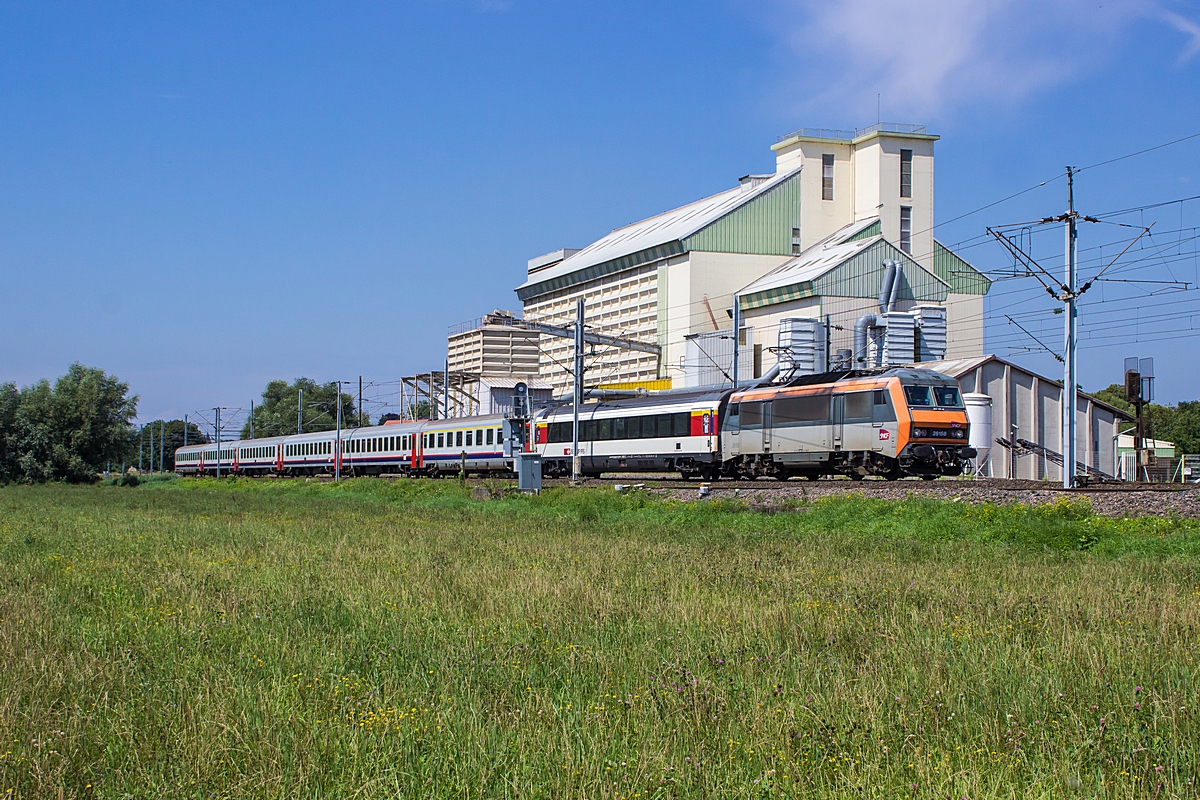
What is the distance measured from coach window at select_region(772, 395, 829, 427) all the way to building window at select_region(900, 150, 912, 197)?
5559 cm

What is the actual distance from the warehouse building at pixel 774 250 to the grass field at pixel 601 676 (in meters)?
61.5

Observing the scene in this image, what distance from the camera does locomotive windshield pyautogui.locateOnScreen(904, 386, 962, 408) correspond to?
29719 millimetres

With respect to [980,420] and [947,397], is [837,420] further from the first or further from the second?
[980,420]

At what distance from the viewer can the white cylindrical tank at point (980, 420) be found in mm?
46406

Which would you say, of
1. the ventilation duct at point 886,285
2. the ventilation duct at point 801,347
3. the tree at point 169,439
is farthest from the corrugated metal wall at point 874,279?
the tree at point 169,439

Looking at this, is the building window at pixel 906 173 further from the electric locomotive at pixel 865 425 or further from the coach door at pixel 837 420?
the coach door at pixel 837 420

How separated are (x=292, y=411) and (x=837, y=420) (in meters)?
124

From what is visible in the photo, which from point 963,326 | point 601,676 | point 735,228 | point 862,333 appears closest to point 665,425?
point 862,333

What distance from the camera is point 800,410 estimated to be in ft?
108

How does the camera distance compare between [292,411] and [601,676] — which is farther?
[292,411]

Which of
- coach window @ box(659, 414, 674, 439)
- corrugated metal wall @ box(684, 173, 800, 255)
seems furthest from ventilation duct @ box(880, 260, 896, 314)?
coach window @ box(659, 414, 674, 439)

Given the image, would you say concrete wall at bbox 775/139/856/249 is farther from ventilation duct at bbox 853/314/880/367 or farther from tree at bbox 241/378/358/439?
tree at bbox 241/378/358/439

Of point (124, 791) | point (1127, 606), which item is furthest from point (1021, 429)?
point (124, 791)

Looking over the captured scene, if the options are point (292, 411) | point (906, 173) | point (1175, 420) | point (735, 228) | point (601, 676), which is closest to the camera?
point (601, 676)
